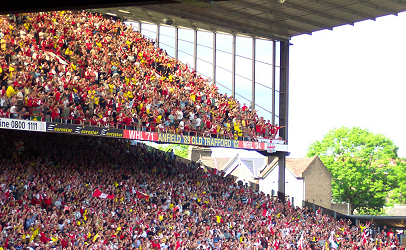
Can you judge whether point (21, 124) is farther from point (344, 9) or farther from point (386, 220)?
point (386, 220)

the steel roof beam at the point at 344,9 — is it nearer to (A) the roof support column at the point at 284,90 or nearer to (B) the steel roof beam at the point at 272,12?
(B) the steel roof beam at the point at 272,12

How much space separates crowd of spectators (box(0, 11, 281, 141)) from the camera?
891 inches

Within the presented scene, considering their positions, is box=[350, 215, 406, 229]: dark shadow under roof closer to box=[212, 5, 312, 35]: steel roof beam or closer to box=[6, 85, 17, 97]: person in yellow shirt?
box=[212, 5, 312, 35]: steel roof beam

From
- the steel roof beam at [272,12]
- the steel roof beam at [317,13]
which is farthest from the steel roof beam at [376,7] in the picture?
the steel roof beam at [272,12]

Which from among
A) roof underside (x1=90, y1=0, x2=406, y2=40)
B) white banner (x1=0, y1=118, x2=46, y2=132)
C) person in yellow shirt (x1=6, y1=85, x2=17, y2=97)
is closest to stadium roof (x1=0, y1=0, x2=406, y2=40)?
roof underside (x1=90, y1=0, x2=406, y2=40)

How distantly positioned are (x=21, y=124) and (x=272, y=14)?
18384 millimetres

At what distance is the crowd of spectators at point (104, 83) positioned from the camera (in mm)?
22625

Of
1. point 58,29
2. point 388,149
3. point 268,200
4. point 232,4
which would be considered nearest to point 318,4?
point 232,4

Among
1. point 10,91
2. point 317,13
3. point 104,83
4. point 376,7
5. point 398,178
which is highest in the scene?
point 376,7

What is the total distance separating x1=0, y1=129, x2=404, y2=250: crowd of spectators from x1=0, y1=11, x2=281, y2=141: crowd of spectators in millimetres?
2563

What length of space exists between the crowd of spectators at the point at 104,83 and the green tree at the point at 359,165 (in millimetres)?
32013

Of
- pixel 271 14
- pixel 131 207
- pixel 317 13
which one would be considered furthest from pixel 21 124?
pixel 317 13

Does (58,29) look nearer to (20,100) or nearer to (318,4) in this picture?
(20,100)

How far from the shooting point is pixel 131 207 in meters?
23.0
